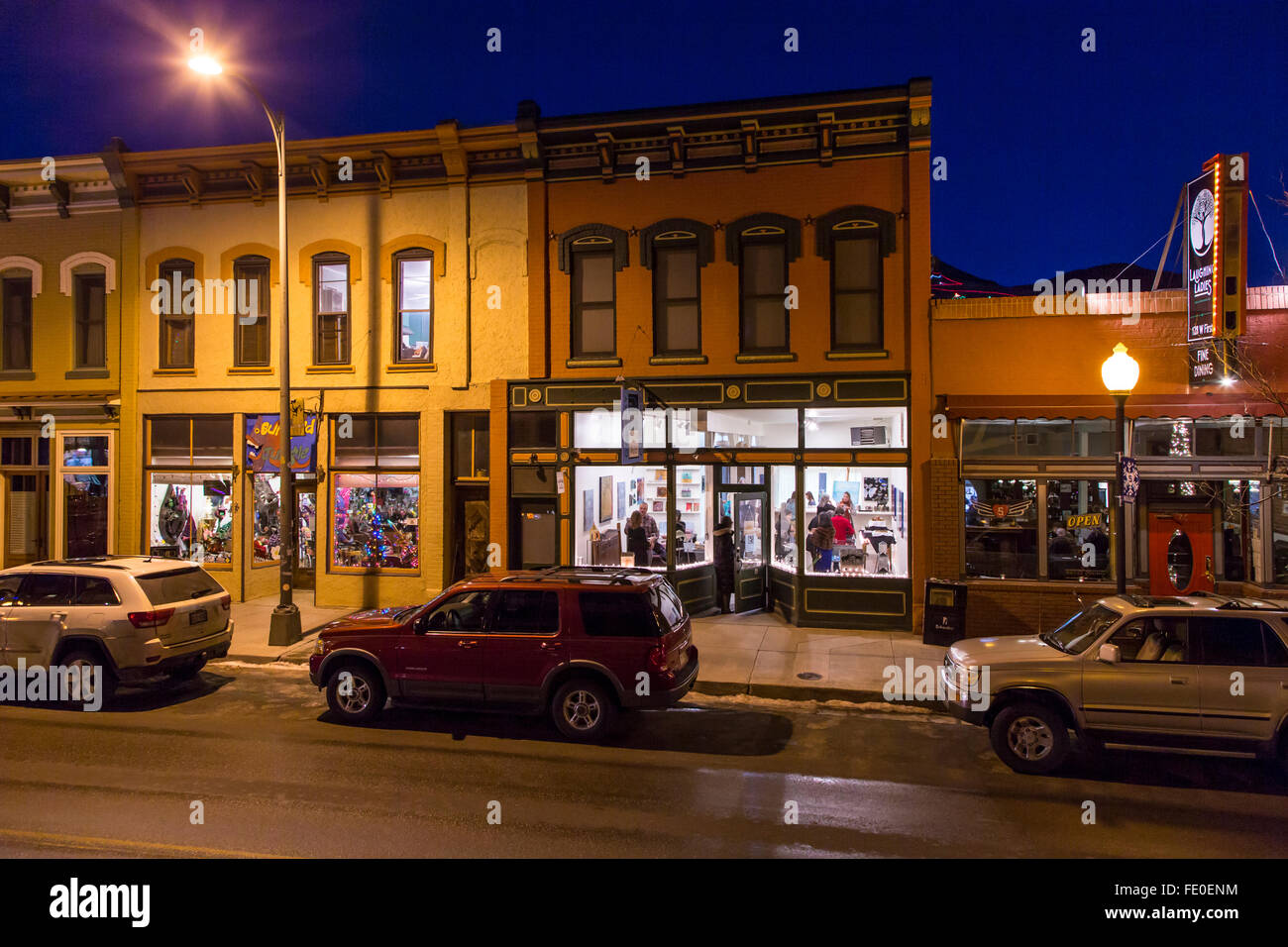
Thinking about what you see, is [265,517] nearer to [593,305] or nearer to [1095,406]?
[593,305]

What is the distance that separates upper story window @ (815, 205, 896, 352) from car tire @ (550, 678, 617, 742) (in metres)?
8.66

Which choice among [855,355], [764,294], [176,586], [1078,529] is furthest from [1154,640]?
[176,586]

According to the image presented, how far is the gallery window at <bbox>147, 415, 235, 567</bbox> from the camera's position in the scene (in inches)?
666

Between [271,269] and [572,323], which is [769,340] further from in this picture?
[271,269]

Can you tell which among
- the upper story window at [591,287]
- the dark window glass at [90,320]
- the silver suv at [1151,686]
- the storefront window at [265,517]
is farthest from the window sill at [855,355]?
the dark window glass at [90,320]

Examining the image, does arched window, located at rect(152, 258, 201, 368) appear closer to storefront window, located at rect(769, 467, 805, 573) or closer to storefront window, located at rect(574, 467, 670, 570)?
storefront window, located at rect(574, 467, 670, 570)

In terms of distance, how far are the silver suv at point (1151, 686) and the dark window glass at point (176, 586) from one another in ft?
31.7

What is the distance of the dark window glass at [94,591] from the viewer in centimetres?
990

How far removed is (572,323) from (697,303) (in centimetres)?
252

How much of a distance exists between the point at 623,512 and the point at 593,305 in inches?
163

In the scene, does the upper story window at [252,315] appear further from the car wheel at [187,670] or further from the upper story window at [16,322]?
the car wheel at [187,670]

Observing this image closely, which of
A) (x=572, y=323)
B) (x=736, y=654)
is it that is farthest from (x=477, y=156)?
A: (x=736, y=654)

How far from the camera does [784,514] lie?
15242 millimetres

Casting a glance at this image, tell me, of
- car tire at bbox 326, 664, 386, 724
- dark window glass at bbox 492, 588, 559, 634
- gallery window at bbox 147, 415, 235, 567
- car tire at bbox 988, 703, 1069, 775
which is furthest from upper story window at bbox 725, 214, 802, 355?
gallery window at bbox 147, 415, 235, 567
